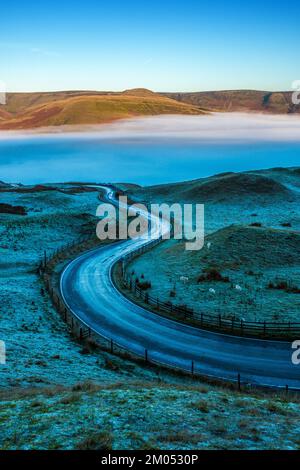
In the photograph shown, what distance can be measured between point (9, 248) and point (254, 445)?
50607mm

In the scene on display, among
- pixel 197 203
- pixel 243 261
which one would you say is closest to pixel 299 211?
pixel 197 203

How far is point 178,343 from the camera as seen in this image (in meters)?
28.2

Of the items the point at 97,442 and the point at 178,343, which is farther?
the point at 178,343

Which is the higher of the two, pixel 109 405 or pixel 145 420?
pixel 145 420

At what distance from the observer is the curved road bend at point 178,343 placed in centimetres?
2389

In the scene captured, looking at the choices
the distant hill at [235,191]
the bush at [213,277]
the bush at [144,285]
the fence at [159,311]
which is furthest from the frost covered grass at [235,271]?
the distant hill at [235,191]

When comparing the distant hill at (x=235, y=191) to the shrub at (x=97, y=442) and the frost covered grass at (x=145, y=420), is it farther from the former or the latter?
the shrub at (x=97, y=442)

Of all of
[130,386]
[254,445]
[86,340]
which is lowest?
[86,340]

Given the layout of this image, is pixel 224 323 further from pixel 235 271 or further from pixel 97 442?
pixel 97 442

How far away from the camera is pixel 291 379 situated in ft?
74.8

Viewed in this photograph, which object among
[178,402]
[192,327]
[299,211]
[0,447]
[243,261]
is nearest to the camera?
[0,447]

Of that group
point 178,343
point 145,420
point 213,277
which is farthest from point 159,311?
point 145,420

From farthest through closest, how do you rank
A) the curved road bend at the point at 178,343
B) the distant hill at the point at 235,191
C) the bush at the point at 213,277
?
the distant hill at the point at 235,191 < the bush at the point at 213,277 < the curved road bend at the point at 178,343

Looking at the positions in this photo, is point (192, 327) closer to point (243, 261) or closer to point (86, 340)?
point (86, 340)
